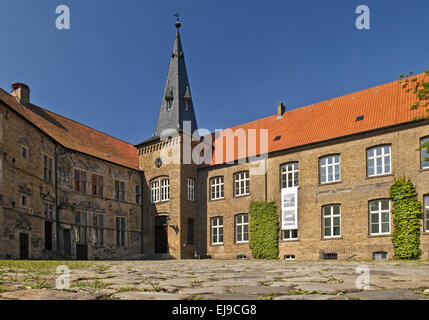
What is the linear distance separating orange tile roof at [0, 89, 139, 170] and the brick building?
0.14m

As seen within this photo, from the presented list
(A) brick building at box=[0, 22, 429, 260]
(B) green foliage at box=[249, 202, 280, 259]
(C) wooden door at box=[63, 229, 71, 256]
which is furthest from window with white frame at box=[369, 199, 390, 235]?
(C) wooden door at box=[63, 229, 71, 256]

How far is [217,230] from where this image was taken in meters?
26.7

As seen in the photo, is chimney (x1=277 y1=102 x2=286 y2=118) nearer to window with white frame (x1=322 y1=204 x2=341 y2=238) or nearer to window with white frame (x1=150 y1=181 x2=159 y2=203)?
window with white frame (x1=322 y1=204 x2=341 y2=238)

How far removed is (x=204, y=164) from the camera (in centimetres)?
2834

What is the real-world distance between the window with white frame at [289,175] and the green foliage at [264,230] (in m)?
1.48

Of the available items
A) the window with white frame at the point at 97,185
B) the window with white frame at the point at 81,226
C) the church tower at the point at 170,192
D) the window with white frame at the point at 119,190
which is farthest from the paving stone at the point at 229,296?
the window with white frame at the point at 119,190

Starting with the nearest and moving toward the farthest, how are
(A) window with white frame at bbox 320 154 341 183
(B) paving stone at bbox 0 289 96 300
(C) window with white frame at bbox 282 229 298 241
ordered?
(B) paving stone at bbox 0 289 96 300
(A) window with white frame at bbox 320 154 341 183
(C) window with white frame at bbox 282 229 298 241

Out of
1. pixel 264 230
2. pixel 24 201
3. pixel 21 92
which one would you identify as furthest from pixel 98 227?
pixel 264 230

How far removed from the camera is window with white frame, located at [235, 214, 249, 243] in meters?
A: 25.4

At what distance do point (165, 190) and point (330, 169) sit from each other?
1135 cm

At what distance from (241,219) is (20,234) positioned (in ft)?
41.8

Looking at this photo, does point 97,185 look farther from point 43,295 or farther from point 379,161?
point 43,295

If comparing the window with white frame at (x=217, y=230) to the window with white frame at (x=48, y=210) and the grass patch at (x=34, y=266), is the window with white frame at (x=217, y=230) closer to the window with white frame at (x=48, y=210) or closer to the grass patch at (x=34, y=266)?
the window with white frame at (x=48, y=210)

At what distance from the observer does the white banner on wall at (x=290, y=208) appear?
23031mm
